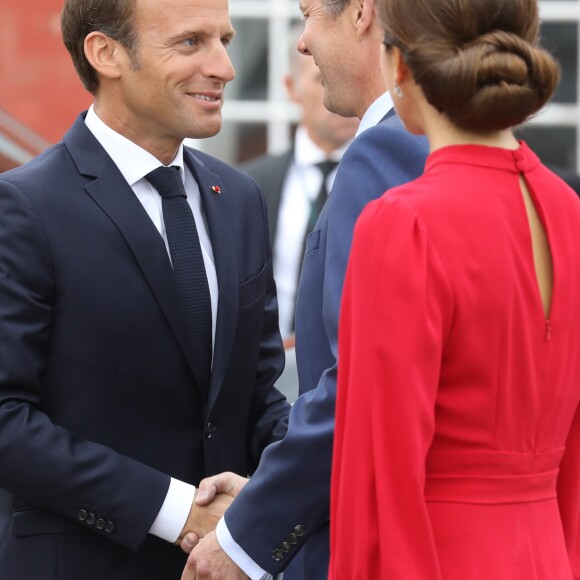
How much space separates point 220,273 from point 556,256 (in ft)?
3.36

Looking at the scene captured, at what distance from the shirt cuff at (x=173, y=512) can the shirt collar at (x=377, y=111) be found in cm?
82

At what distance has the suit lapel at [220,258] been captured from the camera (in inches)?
110

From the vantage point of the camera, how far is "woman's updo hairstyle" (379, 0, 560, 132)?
1.94 metres

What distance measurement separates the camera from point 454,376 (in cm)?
195

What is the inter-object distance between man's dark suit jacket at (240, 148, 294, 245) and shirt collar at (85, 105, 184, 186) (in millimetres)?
3570

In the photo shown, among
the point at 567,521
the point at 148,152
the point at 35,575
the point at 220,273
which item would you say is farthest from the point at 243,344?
the point at 567,521

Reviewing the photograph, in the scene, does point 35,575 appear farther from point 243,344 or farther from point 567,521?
point 567,521

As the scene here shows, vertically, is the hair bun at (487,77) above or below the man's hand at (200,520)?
above

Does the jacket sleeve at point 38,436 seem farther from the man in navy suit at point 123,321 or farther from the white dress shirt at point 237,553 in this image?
the white dress shirt at point 237,553

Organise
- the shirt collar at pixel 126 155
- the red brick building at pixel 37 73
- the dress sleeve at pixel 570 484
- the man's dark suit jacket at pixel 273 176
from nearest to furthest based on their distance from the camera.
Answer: the dress sleeve at pixel 570 484 < the shirt collar at pixel 126 155 < the man's dark suit jacket at pixel 273 176 < the red brick building at pixel 37 73

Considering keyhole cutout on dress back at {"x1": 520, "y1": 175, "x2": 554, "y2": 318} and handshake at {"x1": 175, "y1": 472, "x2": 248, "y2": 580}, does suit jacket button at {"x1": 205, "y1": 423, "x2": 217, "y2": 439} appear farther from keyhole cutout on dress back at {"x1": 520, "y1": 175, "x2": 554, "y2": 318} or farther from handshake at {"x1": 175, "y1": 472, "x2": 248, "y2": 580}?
keyhole cutout on dress back at {"x1": 520, "y1": 175, "x2": 554, "y2": 318}

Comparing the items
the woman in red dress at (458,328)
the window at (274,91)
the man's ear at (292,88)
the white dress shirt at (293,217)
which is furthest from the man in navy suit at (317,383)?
the window at (274,91)

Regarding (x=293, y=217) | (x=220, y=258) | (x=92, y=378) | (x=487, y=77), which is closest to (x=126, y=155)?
(x=220, y=258)

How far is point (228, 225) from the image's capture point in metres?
3.00
